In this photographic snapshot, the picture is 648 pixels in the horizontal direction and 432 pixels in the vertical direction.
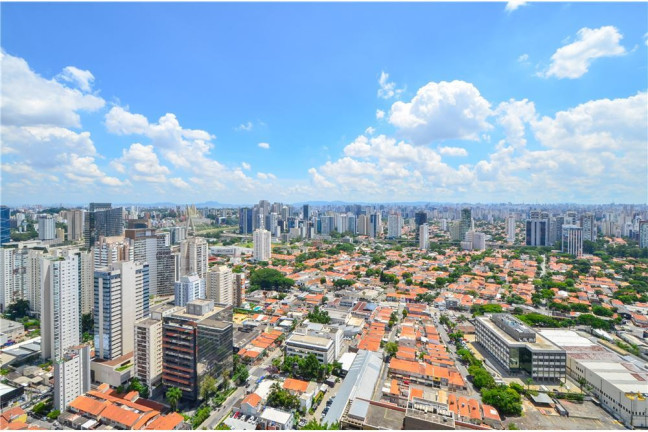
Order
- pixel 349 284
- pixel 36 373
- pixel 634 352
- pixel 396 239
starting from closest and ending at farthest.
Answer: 1. pixel 36 373
2. pixel 634 352
3. pixel 349 284
4. pixel 396 239

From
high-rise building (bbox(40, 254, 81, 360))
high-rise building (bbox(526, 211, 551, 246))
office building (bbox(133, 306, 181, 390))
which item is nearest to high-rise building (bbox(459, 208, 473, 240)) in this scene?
high-rise building (bbox(526, 211, 551, 246))

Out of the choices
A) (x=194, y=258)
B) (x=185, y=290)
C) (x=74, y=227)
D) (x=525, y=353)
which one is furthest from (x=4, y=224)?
(x=525, y=353)

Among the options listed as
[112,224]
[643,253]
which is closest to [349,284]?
[112,224]

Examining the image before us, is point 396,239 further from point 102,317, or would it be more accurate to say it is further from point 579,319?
point 102,317

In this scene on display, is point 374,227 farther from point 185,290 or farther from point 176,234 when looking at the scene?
point 185,290

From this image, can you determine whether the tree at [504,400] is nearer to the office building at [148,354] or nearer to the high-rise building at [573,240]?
the office building at [148,354]

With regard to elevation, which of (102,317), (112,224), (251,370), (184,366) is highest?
(112,224)

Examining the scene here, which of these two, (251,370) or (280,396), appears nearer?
(280,396)
